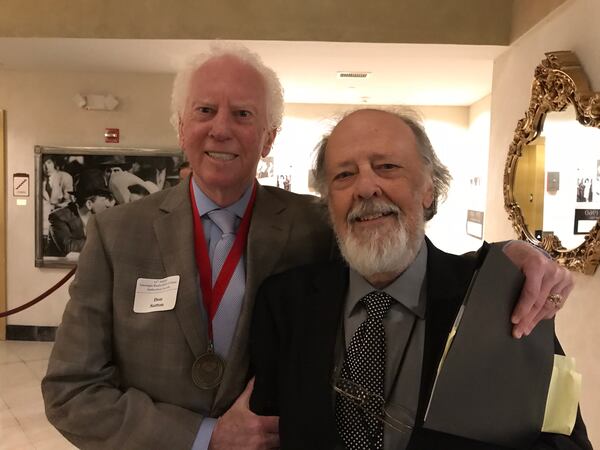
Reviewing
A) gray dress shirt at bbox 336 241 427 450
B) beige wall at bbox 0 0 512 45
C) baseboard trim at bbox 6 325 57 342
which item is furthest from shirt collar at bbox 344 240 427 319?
baseboard trim at bbox 6 325 57 342

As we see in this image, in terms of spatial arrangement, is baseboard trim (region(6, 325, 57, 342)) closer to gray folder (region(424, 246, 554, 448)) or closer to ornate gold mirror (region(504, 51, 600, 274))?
ornate gold mirror (region(504, 51, 600, 274))

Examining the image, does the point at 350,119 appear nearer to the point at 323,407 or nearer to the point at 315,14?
the point at 323,407

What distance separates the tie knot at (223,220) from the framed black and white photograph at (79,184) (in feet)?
15.0

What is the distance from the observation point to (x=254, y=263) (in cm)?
152

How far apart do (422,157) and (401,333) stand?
0.53m

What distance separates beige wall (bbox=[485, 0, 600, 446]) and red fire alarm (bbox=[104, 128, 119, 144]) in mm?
4273

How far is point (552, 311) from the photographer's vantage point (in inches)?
43.6

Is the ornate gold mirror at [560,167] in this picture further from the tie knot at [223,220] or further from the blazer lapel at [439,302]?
the tie knot at [223,220]

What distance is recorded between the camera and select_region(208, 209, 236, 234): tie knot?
1.58 m

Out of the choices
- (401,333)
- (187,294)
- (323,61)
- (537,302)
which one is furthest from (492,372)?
(323,61)

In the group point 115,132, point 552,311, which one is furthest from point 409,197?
point 115,132

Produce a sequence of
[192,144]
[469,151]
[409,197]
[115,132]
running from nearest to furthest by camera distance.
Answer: [409,197], [192,144], [115,132], [469,151]

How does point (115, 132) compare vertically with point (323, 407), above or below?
above

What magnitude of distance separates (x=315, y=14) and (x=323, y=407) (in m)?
3.74
